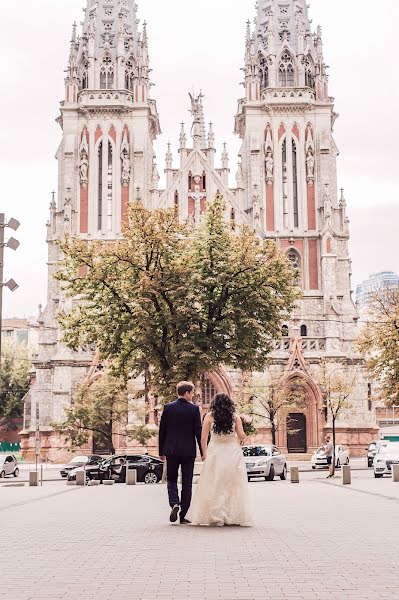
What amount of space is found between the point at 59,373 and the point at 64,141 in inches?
608

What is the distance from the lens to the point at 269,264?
29.8 meters

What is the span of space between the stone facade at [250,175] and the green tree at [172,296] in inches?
956

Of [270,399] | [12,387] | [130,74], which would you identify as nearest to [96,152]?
[130,74]

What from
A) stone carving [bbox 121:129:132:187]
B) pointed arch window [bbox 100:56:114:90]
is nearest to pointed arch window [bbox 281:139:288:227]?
stone carving [bbox 121:129:132:187]

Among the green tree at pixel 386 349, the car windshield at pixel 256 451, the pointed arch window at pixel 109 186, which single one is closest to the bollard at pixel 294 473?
the car windshield at pixel 256 451

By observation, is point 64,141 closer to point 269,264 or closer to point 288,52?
point 288,52

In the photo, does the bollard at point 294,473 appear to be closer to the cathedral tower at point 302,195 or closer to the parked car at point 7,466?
the parked car at point 7,466

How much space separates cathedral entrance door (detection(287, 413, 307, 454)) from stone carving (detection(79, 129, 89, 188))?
19.8 m

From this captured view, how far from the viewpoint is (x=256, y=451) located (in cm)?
3228

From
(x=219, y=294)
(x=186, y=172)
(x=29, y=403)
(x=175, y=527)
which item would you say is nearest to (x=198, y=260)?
(x=219, y=294)

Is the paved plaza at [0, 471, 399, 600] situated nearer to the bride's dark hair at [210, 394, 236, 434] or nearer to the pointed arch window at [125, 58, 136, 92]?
the bride's dark hair at [210, 394, 236, 434]

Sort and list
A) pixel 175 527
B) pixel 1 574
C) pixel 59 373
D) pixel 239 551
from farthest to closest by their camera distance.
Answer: pixel 59 373 → pixel 175 527 → pixel 239 551 → pixel 1 574

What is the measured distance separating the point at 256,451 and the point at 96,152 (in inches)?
1221

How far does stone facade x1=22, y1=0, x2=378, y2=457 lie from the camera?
181 feet
